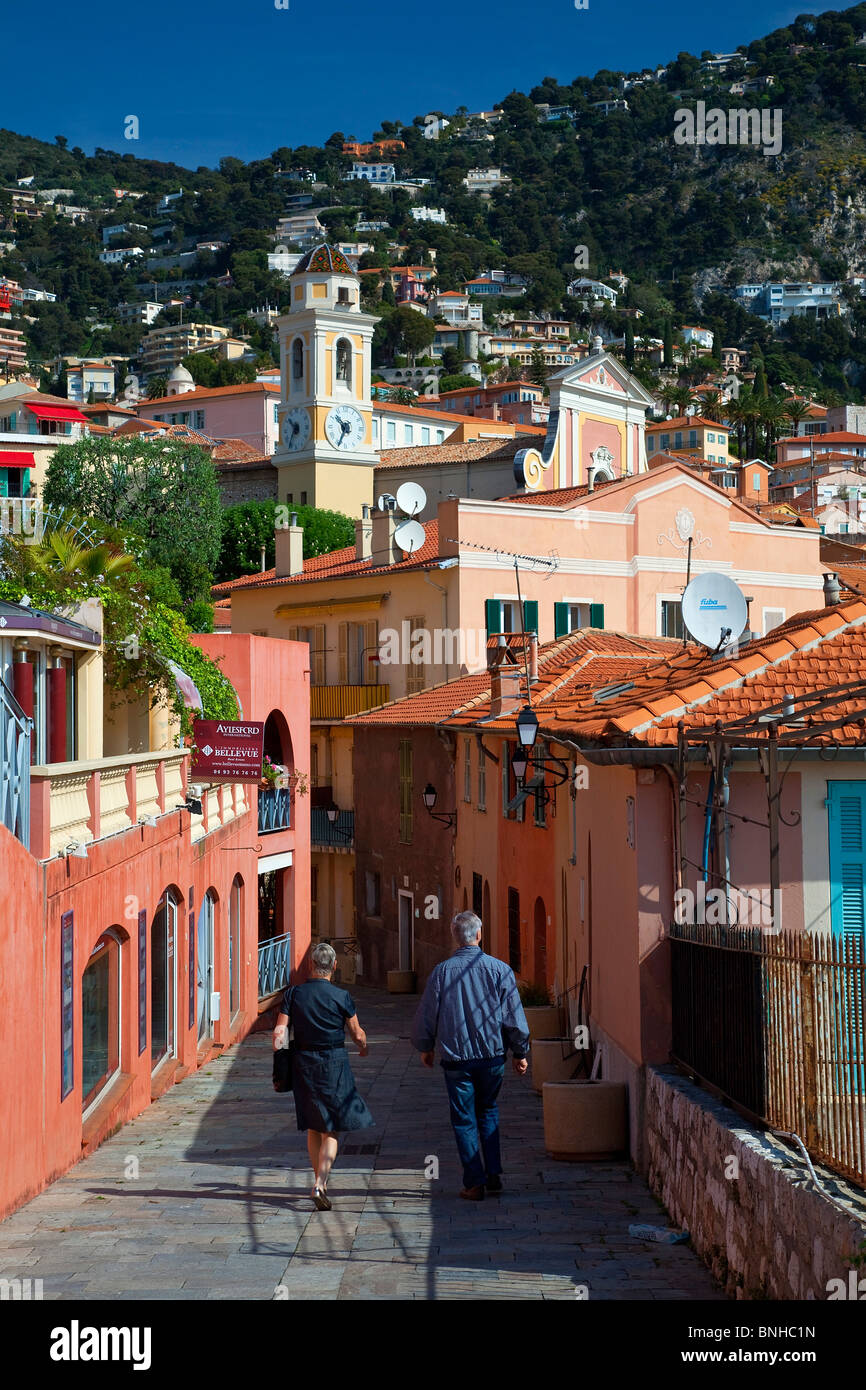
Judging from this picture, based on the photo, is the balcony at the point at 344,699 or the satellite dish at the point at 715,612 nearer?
the satellite dish at the point at 715,612

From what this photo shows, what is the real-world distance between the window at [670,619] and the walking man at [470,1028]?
3011 cm

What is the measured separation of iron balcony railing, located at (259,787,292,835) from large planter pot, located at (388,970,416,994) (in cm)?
576

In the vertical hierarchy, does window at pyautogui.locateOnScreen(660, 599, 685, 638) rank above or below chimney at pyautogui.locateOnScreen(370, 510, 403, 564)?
below

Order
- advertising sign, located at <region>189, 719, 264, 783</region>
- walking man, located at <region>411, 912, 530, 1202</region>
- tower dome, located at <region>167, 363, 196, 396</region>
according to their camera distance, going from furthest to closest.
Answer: tower dome, located at <region>167, 363, 196, 396</region>, advertising sign, located at <region>189, 719, 264, 783</region>, walking man, located at <region>411, 912, 530, 1202</region>

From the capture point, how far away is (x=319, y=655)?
44812 millimetres

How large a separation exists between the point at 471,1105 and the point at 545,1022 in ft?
24.5

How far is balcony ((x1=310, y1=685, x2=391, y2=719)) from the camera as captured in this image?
136 ft

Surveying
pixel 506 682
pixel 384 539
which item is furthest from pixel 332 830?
pixel 506 682

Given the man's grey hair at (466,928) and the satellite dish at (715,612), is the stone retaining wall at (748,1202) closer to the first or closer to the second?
the man's grey hair at (466,928)

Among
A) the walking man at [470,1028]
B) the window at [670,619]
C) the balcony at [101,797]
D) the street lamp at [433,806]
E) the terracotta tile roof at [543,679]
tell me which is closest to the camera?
the walking man at [470,1028]

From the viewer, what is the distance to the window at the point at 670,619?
39500 millimetres

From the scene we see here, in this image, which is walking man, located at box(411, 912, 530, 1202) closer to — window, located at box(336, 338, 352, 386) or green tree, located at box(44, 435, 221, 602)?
green tree, located at box(44, 435, 221, 602)

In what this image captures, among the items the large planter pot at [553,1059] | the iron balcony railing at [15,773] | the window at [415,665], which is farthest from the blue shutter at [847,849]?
the window at [415,665]

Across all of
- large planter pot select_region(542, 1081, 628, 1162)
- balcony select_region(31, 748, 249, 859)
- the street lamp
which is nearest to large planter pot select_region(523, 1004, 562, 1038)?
→ balcony select_region(31, 748, 249, 859)
